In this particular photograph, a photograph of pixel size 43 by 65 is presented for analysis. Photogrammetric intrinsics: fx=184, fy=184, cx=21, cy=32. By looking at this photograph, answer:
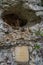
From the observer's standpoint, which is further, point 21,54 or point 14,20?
point 14,20

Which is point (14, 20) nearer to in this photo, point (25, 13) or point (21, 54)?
point (25, 13)

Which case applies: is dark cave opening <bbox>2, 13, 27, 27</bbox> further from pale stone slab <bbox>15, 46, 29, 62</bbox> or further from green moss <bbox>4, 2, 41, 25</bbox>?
pale stone slab <bbox>15, 46, 29, 62</bbox>

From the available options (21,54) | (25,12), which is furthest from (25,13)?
(21,54)

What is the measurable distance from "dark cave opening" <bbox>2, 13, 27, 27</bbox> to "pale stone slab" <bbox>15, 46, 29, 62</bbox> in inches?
9.4

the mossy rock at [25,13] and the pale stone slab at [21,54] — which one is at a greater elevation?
the mossy rock at [25,13]

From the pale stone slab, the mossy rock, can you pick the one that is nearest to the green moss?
the mossy rock

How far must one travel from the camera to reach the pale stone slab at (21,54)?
1.32 meters

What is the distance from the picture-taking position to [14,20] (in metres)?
1.52

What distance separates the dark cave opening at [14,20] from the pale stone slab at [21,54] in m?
0.24

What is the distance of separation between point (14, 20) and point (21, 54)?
0.33 m

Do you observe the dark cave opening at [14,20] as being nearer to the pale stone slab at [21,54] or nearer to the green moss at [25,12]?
the green moss at [25,12]

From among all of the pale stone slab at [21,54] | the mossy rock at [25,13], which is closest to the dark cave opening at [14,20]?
the mossy rock at [25,13]

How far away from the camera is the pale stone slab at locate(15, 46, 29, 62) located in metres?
1.32

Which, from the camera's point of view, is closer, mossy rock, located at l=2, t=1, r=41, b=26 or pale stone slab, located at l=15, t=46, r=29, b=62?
pale stone slab, located at l=15, t=46, r=29, b=62
